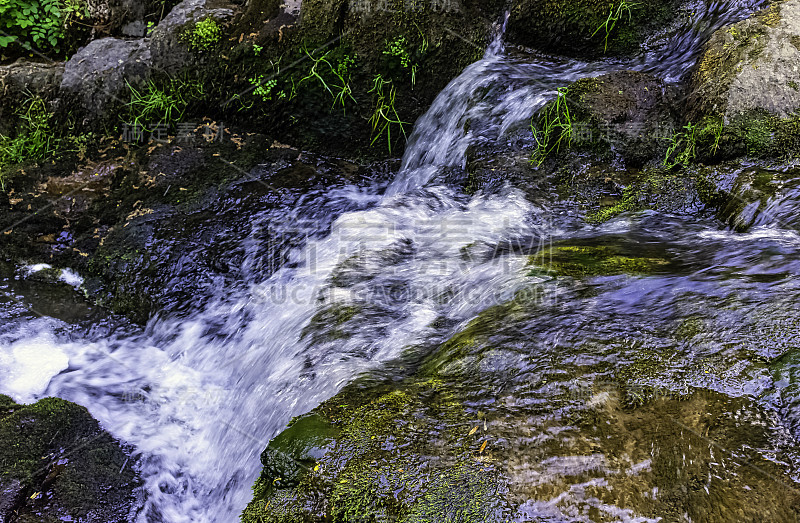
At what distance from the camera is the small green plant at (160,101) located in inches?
219

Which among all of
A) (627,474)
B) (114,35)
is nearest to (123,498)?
Result: (627,474)

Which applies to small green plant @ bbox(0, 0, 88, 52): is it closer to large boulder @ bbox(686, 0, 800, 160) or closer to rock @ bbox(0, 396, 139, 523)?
rock @ bbox(0, 396, 139, 523)

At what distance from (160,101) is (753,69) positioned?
5443mm

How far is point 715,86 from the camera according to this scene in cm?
418

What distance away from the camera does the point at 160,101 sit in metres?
5.56

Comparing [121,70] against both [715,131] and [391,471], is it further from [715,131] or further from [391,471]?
[715,131]

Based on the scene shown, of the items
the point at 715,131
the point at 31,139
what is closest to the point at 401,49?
the point at 715,131

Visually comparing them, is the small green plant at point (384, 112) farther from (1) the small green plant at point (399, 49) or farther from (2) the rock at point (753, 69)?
(2) the rock at point (753, 69)

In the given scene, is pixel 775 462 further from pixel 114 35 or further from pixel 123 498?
pixel 114 35

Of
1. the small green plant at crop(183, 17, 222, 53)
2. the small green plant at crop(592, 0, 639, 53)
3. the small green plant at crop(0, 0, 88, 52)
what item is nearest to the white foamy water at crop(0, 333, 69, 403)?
the small green plant at crop(183, 17, 222, 53)

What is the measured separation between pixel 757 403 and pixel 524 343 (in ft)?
3.04

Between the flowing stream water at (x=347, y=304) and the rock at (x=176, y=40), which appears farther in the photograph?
the rock at (x=176, y=40)

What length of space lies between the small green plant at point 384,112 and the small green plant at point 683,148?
2645 mm

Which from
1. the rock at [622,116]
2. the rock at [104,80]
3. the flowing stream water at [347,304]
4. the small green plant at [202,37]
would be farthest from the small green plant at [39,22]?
the rock at [622,116]
